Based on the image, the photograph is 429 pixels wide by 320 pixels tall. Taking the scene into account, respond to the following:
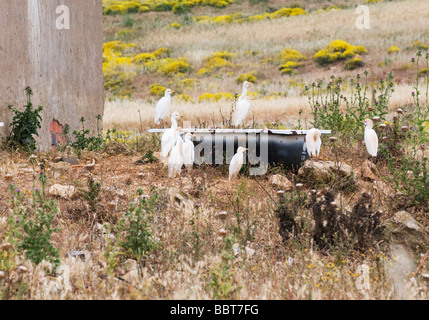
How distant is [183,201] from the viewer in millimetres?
6641

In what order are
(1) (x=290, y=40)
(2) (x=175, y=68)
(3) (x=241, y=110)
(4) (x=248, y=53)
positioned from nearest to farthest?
(3) (x=241, y=110) → (2) (x=175, y=68) → (4) (x=248, y=53) → (1) (x=290, y=40)

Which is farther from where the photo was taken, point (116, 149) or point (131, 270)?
point (116, 149)

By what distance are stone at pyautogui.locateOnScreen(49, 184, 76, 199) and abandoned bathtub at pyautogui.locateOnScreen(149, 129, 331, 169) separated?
5.87ft

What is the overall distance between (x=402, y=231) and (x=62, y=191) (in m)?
3.54

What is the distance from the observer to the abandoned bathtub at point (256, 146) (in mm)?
7918

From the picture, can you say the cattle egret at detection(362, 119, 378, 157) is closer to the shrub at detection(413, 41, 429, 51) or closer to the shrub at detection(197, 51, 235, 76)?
the shrub at detection(197, 51, 235, 76)

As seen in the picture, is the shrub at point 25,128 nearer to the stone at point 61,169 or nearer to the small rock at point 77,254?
the stone at point 61,169

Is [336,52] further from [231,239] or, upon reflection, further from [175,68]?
[231,239]

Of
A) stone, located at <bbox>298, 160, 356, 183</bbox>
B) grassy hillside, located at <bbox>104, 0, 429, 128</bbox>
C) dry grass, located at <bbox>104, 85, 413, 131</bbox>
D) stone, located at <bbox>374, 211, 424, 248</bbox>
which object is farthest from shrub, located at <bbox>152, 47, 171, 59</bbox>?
stone, located at <bbox>374, 211, 424, 248</bbox>

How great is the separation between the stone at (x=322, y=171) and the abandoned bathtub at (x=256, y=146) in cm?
43

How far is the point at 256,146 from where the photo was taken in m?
7.98

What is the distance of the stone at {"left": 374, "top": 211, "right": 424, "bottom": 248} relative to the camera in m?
5.53

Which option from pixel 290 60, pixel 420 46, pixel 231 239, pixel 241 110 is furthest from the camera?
pixel 290 60

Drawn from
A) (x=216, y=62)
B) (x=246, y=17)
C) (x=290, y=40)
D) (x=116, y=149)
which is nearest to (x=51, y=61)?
(x=116, y=149)
